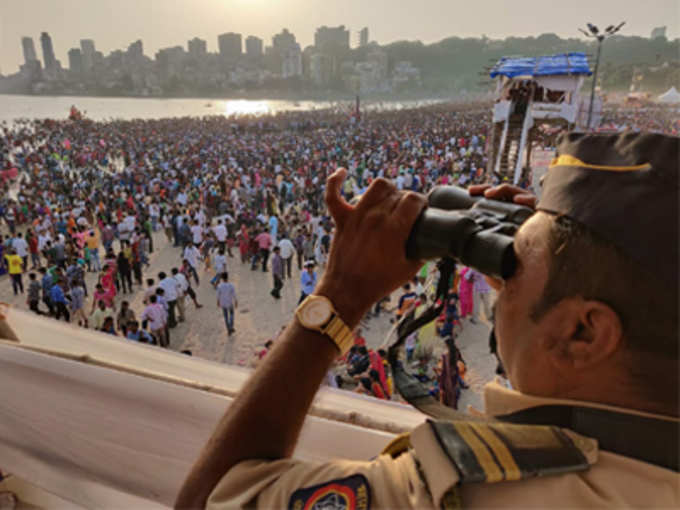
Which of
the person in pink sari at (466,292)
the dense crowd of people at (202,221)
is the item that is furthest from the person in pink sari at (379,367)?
the person in pink sari at (466,292)

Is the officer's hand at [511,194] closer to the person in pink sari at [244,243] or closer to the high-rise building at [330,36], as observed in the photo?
the person in pink sari at [244,243]

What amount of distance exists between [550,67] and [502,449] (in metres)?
17.9

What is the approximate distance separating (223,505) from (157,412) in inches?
33.7

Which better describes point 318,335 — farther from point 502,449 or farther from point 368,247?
point 502,449

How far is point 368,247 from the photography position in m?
0.86

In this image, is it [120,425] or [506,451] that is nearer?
[506,451]

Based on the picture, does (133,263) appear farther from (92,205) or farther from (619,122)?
(619,122)

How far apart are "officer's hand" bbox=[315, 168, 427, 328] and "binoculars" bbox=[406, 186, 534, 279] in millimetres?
27

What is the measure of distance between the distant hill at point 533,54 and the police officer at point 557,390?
2820 inches

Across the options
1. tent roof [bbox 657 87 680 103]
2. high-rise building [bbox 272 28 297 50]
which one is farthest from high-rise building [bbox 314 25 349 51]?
tent roof [bbox 657 87 680 103]

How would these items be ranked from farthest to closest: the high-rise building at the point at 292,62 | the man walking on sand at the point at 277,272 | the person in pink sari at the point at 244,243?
the high-rise building at the point at 292,62 → the person in pink sari at the point at 244,243 → the man walking on sand at the point at 277,272

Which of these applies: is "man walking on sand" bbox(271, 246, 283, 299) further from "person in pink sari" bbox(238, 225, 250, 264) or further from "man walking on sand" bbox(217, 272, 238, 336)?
"person in pink sari" bbox(238, 225, 250, 264)

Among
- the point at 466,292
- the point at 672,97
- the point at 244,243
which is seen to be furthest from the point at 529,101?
the point at 672,97

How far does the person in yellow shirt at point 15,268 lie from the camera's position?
9.20 m
